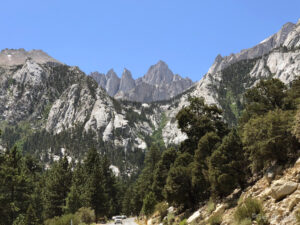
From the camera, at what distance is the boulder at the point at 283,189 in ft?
49.7

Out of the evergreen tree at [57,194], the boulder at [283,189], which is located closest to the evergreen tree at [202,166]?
the boulder at [283,189]

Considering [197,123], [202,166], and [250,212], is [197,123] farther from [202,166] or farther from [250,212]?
[250,212]

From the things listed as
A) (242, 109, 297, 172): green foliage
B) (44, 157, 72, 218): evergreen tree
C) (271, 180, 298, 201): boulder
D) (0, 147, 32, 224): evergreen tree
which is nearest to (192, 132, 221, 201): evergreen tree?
(242, 109, 297, 172): green foliage

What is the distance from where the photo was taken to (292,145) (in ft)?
64.8

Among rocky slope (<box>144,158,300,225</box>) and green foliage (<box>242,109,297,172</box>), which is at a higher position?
green foliage (<box>242,109,297,172</box>)

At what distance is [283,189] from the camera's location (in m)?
15.3

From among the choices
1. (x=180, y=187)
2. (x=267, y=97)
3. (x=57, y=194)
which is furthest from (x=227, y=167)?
(x=57, y=194)

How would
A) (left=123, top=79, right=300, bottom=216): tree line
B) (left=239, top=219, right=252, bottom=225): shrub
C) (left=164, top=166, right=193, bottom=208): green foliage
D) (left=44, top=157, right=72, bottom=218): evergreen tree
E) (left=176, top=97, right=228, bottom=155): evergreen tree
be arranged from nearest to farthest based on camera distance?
1. (left=239, top=219, right=252, bottom=225): shrub
2. (left=123, top=79, right=300, bottom=216): tree line
3. (left=164, top=166, right=193, bottom=208): green foliage
4. (left=176, top=97, right=228, bottom=155): evergreen tree
5. (left=44, top=157, right=72, bottom=218): evergreen tree

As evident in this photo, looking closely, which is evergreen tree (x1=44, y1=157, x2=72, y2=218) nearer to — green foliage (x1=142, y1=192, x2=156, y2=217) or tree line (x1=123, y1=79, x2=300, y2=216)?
green foliage (x1=142, y1=192, x2=156, y2=217)

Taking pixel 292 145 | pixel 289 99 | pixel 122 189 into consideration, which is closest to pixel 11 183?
pixel 292 145

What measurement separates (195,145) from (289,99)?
1538 cm

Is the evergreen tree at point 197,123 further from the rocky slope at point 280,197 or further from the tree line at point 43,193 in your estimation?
the rocky slope at point 280,197

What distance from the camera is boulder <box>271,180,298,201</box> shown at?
15141 mm

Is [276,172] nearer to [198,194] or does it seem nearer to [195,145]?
[198,194]
